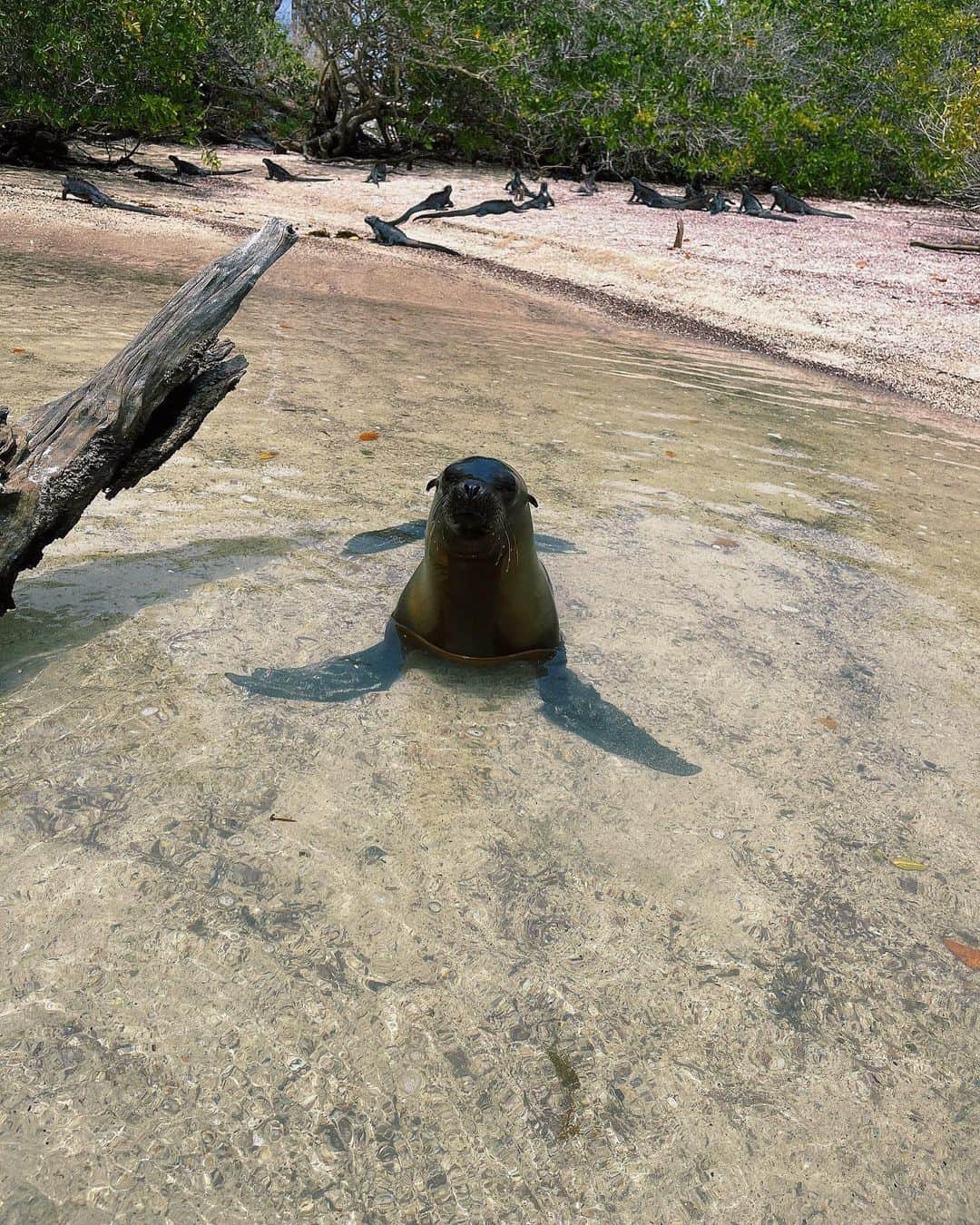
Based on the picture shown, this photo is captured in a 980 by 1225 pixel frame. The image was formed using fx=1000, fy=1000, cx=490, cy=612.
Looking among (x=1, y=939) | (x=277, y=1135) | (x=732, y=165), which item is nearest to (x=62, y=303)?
(x=1, y=939)

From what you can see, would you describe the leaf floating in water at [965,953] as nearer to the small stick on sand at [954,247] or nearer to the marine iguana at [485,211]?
the small stick on sand at [954,247]

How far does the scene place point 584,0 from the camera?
72.0ft

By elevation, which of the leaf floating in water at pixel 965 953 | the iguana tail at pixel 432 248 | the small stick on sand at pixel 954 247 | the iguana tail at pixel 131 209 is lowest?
the leaf floating in water at pixel 965 953

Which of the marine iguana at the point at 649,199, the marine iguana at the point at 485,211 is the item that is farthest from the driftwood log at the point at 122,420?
the marine iguana at the point at 649,199

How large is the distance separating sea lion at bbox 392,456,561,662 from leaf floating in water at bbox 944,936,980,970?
5.51ft

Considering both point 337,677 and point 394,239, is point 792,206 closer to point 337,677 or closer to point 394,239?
point 394,239

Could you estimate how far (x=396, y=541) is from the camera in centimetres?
463

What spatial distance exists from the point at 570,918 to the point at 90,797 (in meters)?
1.34

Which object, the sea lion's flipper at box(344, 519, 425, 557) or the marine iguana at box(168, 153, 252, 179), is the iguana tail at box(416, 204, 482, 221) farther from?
the sea lion's flipper at box(344, 519, 425, 557)

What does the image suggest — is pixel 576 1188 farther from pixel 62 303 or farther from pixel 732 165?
pixel 732 165

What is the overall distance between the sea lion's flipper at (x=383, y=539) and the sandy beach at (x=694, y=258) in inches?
247

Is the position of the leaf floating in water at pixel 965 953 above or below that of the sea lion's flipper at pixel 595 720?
above

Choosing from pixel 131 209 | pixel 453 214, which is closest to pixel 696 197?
pixel 453 214

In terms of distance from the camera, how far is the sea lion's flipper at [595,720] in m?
3.24
